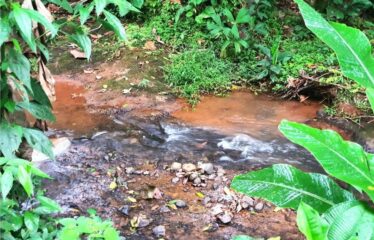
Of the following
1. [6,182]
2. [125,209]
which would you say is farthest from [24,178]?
[125,209]

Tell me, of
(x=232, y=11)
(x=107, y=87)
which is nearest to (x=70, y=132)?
(x=107, y=87)

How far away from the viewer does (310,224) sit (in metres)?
0.97

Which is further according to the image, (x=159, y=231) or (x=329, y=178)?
(x=159, y=231)

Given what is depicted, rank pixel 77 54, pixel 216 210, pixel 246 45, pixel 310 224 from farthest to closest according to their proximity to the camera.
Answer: pixel 77 54 → pixel 246 45 → pixel 216 210 → pixel 310 224

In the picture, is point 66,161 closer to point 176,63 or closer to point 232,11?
point 176,63

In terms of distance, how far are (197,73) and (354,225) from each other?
4.25m

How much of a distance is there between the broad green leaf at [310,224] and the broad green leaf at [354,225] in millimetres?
91

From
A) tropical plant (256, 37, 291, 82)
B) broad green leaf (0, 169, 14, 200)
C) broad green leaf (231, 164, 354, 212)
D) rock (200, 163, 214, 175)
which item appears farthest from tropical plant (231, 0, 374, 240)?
tropical plant (256, 37, 291, 82)

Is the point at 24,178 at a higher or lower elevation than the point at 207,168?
higher

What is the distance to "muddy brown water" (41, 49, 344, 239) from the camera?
10.4 ft

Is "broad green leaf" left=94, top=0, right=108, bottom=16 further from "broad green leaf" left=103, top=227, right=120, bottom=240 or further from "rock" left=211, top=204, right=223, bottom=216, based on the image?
"rock" left=211, top=204, right=223, bottom=216

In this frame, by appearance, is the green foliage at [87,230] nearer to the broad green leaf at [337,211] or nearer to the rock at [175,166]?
the broad green leaf at [337,211]

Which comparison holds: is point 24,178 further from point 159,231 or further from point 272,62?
point 272,62

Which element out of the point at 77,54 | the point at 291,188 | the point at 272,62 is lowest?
the point at 77,54
